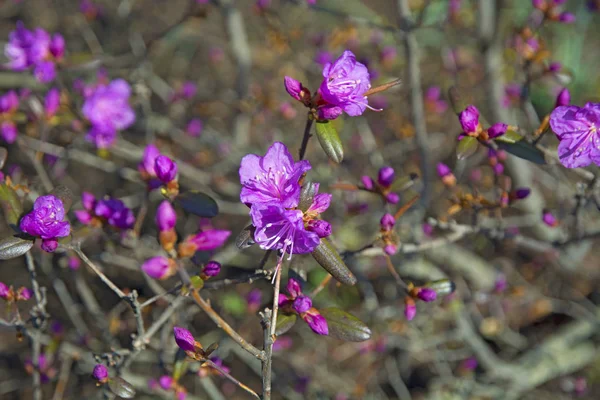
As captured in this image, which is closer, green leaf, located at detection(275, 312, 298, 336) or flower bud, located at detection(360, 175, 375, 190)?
green leaf, located at detection(275, 312, 298, 336)

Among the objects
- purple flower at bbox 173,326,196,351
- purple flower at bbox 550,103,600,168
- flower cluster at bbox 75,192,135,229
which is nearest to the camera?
purple flower at bbox 173,326,196,351

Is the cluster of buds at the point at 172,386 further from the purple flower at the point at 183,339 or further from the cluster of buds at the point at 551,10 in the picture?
the cluster of buds at the point at 551,10

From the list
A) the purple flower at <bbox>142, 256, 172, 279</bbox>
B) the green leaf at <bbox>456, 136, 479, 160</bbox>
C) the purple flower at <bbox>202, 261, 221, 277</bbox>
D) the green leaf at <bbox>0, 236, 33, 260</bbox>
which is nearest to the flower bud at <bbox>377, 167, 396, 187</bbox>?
the green leaf at <bbox>456, 136, 479, 160</bbox>

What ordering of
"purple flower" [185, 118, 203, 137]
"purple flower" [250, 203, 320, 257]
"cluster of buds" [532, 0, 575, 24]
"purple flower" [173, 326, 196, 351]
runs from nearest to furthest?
"purple flower" [250, 203, 320, 257], "purple flower" [173, 326, 196, 351], "cluster of buds" [532, 0, 575, 24], "purple flower" [185, 118, 203, 137]

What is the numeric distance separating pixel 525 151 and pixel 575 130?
146 mm

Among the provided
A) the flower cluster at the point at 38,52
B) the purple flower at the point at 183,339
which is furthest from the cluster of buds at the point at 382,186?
the flower cluster at the point at 38,52

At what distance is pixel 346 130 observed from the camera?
3.91 m

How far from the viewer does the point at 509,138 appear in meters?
1.55

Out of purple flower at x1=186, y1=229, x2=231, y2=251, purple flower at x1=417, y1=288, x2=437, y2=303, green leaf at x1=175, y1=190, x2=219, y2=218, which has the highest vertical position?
green leaf at x1=175, y1=190, x2=219, y2=218

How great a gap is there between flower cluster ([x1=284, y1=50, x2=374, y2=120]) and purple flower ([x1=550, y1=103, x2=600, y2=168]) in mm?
562

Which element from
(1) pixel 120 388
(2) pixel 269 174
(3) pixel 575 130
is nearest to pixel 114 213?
(1) pixel 120 388

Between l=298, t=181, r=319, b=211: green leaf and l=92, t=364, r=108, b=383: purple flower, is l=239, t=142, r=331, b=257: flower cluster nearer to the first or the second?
l=298, t=181, r=319, b=211: green leaf

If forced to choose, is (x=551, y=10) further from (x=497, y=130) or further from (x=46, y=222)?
(x=46, y=222)

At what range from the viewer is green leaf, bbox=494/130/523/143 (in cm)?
155
